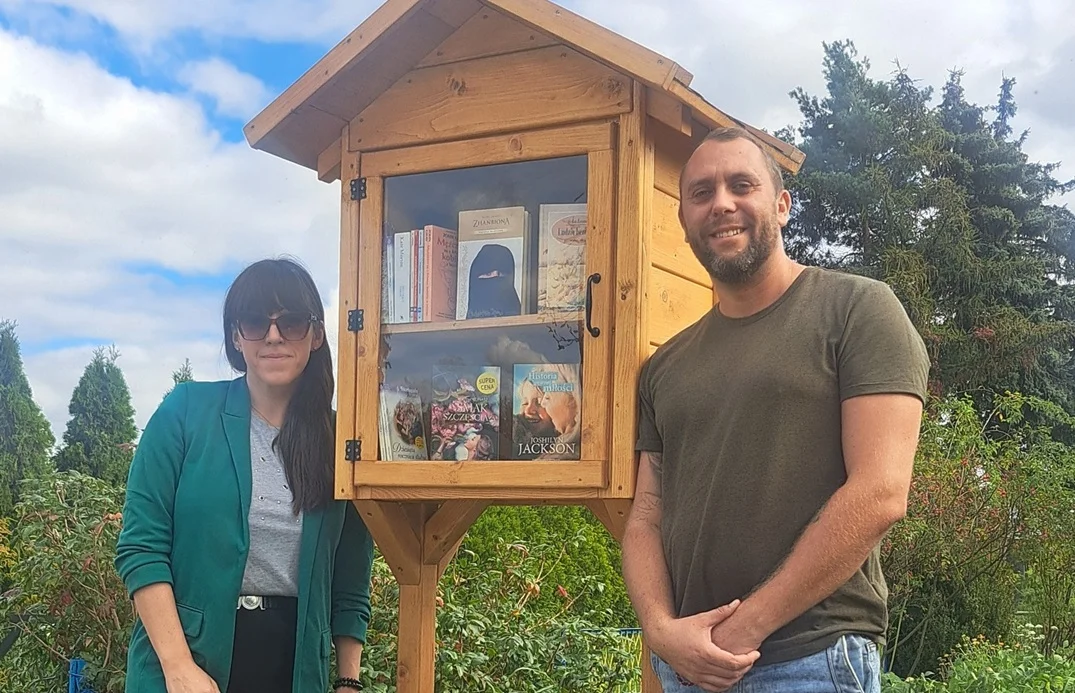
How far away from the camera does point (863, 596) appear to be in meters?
2.02

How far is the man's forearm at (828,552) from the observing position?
192 cm

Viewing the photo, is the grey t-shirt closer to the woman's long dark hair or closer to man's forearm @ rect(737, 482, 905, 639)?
the woman's long dark hair

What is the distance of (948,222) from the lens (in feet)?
57.5

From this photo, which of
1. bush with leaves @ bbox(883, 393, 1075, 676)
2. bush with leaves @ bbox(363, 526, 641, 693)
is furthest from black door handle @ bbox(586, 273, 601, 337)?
bush with leaves @ bbox(883, 393, 1075, 676)

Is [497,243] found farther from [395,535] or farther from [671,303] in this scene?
[395,535]

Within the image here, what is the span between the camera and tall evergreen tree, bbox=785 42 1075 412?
1675 centimetres

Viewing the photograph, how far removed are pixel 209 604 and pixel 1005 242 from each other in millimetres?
17952

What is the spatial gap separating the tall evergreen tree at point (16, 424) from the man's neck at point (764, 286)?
8.28 m

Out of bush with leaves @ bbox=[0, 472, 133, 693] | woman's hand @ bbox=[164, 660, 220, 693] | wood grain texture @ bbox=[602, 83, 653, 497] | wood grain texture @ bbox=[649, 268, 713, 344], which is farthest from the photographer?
bush with leaves @ bbox=[0, 472, 133, 693]

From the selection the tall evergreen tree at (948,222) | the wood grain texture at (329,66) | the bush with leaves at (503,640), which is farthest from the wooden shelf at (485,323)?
the tall evergreen tree at (948,222)

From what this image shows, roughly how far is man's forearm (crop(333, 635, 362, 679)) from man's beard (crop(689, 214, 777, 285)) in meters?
1.33

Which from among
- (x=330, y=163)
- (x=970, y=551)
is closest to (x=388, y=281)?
(x=330, y=163)

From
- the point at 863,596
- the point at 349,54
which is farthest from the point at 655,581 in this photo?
the point at 349,54

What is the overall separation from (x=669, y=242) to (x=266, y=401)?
1.04 m
